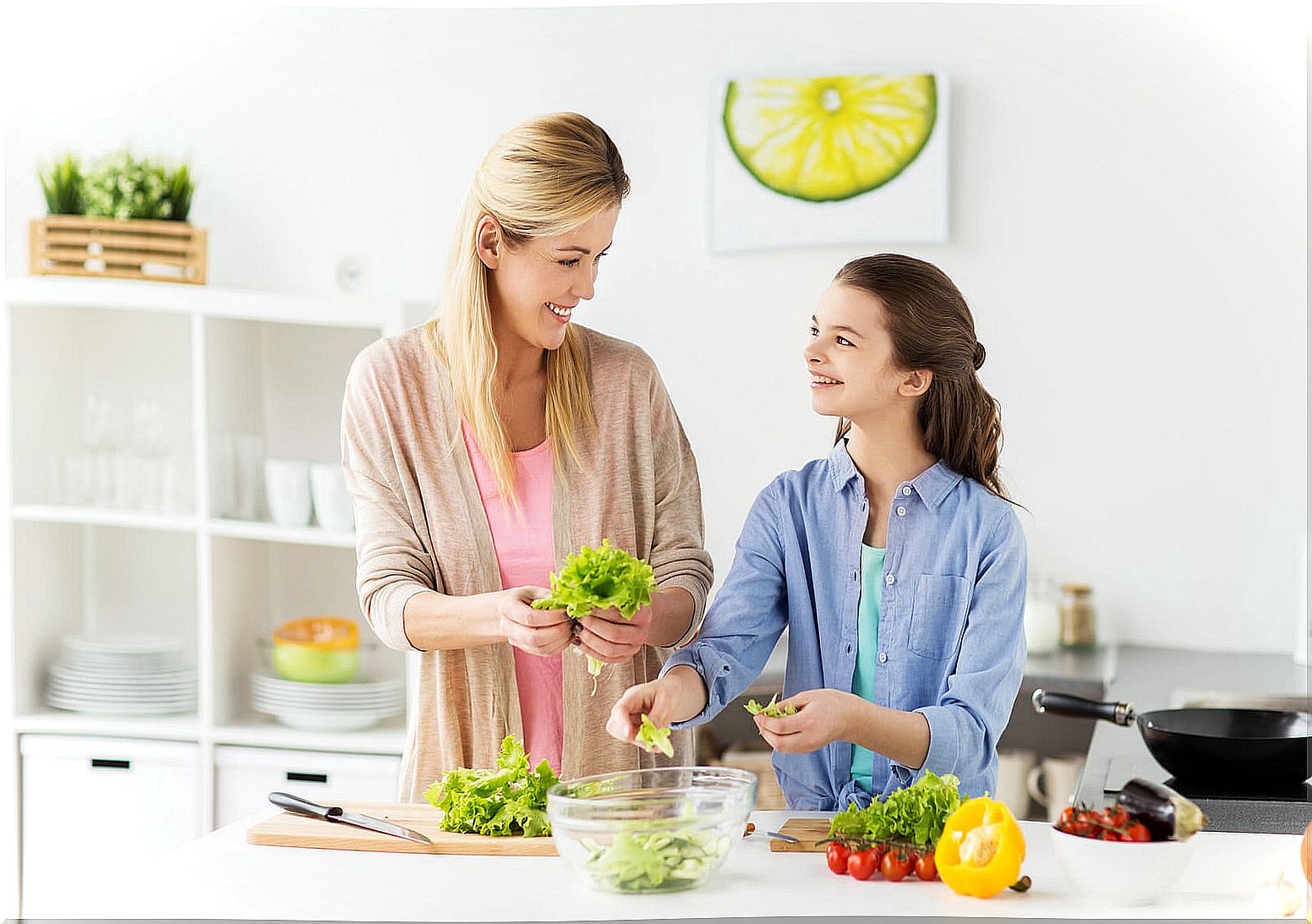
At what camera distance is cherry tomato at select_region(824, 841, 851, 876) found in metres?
1.38

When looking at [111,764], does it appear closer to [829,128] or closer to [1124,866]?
[829,128]

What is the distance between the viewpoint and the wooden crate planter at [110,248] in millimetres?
2797

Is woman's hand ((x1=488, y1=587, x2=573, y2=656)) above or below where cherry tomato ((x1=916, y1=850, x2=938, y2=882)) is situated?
above

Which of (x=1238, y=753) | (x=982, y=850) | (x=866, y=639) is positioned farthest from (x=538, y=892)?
(x=1238, y=753)

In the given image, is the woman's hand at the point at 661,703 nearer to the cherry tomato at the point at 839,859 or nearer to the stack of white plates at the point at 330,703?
the cherry tomato at the point at 839,859

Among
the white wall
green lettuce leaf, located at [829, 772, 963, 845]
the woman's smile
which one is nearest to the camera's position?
green lettuce leaf, located at [829, 772, 963, 845]

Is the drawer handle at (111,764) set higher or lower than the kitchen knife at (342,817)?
lower

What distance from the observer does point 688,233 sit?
8.90ft

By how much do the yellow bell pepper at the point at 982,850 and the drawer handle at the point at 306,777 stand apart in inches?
69.3

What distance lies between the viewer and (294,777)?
277cm

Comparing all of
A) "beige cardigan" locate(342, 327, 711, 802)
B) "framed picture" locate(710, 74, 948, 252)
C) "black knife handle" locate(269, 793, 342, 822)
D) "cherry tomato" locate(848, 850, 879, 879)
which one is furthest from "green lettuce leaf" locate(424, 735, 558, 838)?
"framed picture" locate(710, 74, 948, 252)

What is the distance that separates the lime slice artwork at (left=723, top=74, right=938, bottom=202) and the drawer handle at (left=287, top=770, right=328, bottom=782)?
1.58 meters

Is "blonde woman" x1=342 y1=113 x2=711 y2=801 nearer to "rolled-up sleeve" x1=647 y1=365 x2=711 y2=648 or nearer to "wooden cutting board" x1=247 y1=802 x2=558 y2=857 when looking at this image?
"rolled-up sleeve" x1=647 y1=365 x2=711 y2=648

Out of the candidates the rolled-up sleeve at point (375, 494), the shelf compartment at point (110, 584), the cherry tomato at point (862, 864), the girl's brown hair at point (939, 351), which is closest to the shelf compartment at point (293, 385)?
the shelf compartment at point (110, 584)
